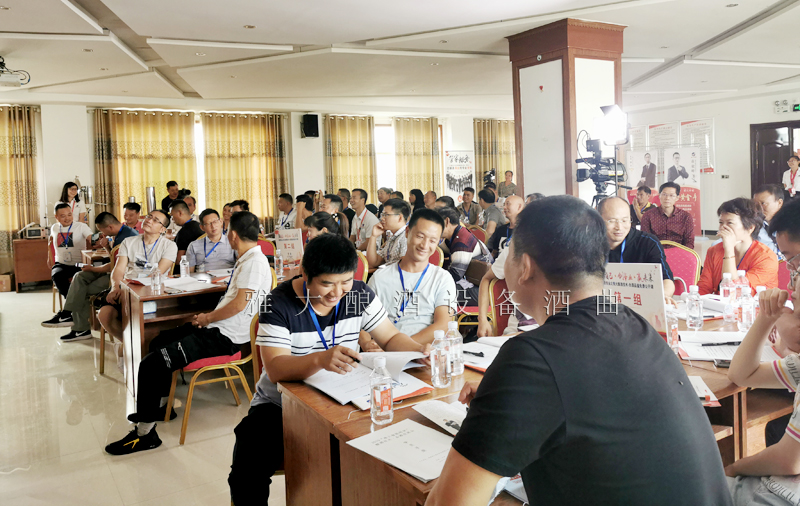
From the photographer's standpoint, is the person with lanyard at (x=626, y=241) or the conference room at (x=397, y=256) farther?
the person with lanyard at (x=626, y=241)

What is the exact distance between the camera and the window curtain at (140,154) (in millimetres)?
9570

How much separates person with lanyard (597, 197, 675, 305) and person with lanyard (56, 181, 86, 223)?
8.29 m

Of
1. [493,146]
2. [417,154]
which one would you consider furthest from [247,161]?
[493,146]

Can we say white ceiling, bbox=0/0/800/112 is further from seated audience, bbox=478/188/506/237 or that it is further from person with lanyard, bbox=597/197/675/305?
person with lanyard, bbox=597/197/675/305

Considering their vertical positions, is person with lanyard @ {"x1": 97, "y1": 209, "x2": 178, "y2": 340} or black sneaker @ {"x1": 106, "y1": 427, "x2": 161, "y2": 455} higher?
person with lanyard @ {"x1": 97, "y1": 209, "x2": 178, "y2": 340}

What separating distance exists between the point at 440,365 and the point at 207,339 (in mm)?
1818

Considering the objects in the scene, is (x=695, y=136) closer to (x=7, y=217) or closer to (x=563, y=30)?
(x=563, y=30)

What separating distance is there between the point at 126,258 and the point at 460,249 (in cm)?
270

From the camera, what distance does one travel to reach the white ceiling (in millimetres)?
5133

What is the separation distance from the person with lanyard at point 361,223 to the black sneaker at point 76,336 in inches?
Result: 116

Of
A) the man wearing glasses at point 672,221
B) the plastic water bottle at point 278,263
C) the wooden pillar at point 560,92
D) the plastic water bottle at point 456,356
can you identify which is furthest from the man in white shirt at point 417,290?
the man wearing glasses at point 672,221

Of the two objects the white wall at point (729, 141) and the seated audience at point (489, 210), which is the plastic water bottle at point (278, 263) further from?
the white wall at point (729, 141)

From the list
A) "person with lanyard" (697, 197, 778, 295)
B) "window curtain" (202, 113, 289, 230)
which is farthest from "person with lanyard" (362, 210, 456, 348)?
"window curtain" (202, 113, 289, 230)

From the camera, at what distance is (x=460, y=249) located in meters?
4.34
